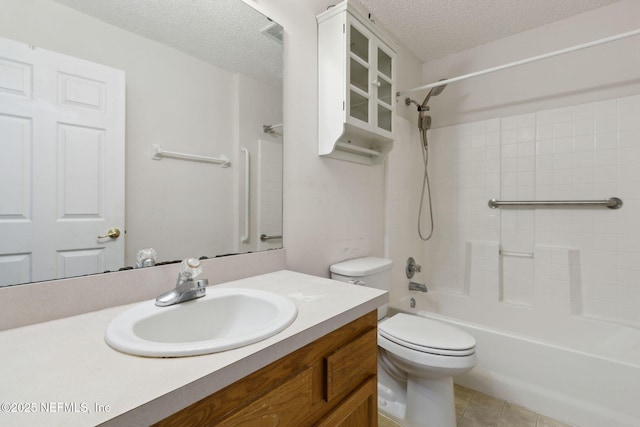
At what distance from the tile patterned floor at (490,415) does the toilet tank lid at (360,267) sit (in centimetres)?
73

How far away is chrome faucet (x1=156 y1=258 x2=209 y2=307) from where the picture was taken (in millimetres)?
762

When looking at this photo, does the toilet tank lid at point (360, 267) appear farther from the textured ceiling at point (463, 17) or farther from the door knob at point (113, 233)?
the textured ceiling at point (463, 17)

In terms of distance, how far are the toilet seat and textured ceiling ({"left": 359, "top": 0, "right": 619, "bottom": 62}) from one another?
1.82 m

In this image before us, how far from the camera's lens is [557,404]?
1.40 metres

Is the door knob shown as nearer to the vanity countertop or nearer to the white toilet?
the vanity countertop

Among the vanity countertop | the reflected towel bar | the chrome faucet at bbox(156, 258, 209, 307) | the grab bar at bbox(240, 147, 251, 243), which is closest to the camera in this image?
the vanity countertop

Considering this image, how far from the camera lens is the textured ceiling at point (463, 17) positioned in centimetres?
172

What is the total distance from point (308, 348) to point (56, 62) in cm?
92

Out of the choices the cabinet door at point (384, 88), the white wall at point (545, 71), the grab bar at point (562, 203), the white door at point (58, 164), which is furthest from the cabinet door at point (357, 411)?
the white wall at point (545, 71)

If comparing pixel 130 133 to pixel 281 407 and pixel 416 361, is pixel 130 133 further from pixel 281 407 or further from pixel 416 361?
pixel 416 361

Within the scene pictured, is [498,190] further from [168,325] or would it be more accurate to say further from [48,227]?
[48,227]

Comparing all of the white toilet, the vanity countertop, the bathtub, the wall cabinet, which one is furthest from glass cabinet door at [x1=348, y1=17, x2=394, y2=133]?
the bathtub

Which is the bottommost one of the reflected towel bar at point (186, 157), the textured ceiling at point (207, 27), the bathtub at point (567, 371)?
the bathtub at point (567, 371)

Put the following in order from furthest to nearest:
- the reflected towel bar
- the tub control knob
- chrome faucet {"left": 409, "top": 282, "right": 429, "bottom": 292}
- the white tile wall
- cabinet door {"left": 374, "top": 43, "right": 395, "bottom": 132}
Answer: the tub control knob → chrome faucet {"left": 409, "top": 282, "right": 429, "bottom": 292} → the white tile wall → cabinet door {"left": 374, "top": 43, "right": 395, "bottom": 132} → the reflected towel bar
